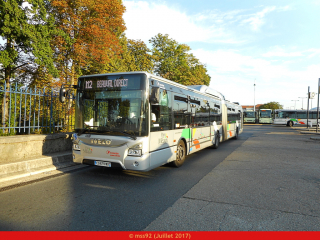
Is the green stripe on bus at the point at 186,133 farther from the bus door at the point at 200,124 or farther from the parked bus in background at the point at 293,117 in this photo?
the parked bus in background at the point at 293,117

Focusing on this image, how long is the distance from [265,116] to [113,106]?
49575 mm

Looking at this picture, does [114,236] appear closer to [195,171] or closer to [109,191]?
[109,191]

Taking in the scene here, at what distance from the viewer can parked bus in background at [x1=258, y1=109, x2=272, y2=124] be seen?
4909 centimetres

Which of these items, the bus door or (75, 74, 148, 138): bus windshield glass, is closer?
(75, 74, 148, 138): bus windshield glass

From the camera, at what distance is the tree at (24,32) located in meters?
9.98

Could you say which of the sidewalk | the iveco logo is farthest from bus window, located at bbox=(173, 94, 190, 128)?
the sidewalk

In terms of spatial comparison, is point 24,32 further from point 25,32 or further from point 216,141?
point 216,141

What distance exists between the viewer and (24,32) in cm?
1023

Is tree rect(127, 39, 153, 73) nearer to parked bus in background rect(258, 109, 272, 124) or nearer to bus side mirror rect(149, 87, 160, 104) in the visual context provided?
bus side mirror rect(149, 87, 160, 104)

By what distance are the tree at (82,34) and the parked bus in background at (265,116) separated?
4223 cm

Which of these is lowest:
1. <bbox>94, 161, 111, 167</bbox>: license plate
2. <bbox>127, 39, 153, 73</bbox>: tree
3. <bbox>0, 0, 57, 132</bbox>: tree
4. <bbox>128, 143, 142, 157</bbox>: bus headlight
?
<bbox>94, 161, 111, 167</bbox>: license plate

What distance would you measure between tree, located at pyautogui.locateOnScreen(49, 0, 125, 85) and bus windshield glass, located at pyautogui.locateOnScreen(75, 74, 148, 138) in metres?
8.13

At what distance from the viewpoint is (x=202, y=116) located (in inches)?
403

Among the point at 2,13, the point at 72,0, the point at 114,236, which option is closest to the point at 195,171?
the point at 114,236
